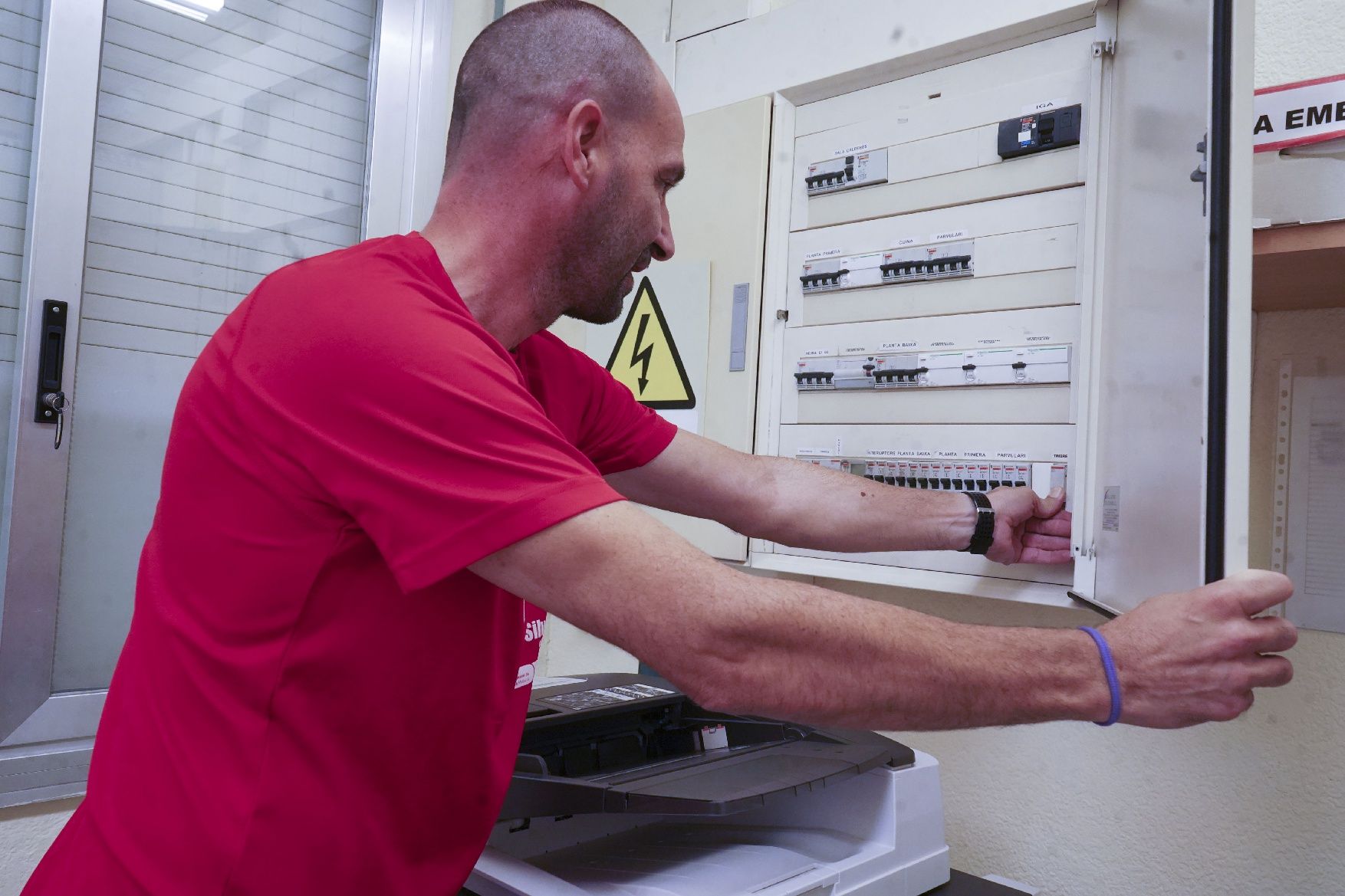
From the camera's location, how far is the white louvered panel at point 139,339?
5.76ft

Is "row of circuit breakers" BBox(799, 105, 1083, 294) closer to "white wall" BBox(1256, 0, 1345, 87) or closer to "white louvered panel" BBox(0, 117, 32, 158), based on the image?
"white wall" BBox(1256, 0, 1345, 87)

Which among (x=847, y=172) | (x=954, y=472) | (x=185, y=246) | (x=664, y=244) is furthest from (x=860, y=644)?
(x=185, y=246)

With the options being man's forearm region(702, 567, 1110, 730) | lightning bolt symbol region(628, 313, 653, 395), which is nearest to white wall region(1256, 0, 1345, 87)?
man's forearm region(702, 567, 1110, 730)

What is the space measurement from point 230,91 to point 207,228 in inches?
11.8

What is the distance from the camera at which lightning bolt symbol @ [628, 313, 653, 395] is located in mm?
1816

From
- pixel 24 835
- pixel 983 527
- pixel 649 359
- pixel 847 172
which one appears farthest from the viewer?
pixel 649 359

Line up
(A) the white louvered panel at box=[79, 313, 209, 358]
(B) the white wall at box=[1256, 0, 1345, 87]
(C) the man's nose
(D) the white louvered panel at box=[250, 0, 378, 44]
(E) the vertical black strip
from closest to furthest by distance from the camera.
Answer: (E) the vertical black strip
(C) the man's nose
(B) the white wall at box=[1256, 0, 1345, 87]
(A) the white louvered panel at box=[79, 313, 209, 358]
(D) the white louvered panel at box=[250, 0, 378, 44]

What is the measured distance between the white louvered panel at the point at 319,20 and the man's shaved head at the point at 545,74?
4.21 feet

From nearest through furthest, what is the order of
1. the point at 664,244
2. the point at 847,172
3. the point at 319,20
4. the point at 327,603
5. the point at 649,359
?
the point at 327,603 < the point at 664,244 < the point at 847,172 < the point at 649,359 < the point at 319,20

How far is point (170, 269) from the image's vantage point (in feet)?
6.11

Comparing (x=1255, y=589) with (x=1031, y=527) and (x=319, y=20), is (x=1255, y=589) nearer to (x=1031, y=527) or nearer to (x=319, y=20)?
(x=1031, y=527)

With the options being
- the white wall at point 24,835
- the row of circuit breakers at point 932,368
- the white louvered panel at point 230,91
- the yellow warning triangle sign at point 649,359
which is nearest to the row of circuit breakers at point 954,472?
the row of circuit breakers at point 932,368

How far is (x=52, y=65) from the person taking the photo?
1.68 m

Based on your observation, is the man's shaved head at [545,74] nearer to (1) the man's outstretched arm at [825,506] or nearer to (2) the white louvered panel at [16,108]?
(1) the man's outstretched arm at [825,506]
